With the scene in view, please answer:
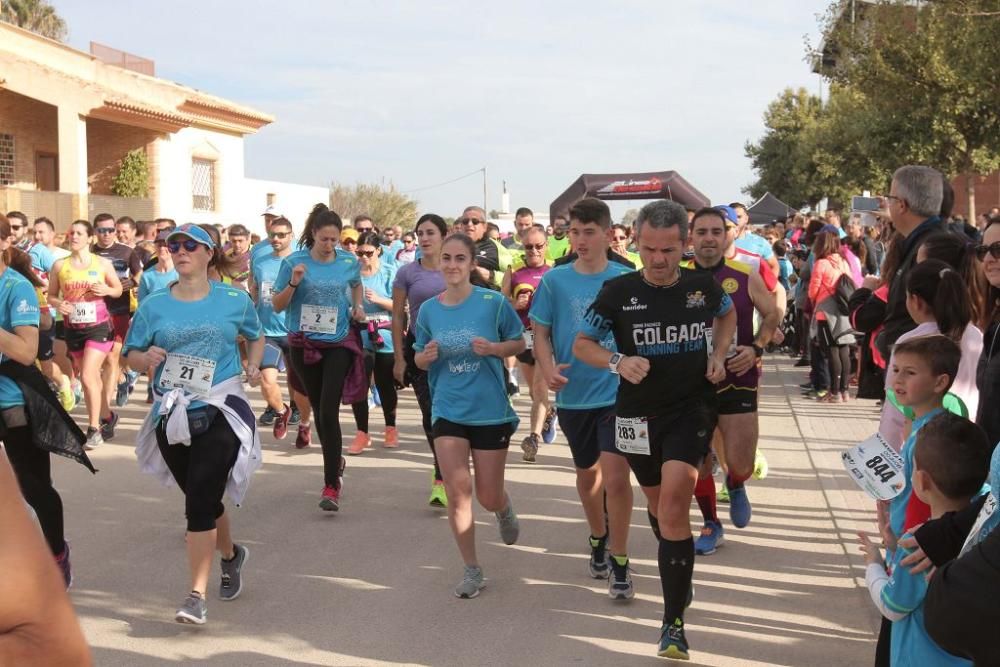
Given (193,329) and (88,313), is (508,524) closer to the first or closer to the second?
(193,329)

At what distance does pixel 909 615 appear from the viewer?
355 cm

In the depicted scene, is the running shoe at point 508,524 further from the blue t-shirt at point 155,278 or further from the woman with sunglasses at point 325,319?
the blue t-shirt at point 155,278

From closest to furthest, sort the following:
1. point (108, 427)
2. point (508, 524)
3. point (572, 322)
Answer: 1. point (572, 322)
2. point (508, 524)
3. point (108, 427)

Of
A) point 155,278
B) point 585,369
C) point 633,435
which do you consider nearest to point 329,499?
point 585,369

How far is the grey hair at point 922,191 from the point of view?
5.61 meters

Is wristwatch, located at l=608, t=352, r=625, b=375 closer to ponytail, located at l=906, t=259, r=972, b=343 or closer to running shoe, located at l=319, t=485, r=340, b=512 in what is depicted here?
ponytail, located at l=906, t=259, r=972, b=343

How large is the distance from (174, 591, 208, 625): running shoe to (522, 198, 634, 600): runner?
199cm

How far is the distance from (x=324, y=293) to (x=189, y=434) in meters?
2.93

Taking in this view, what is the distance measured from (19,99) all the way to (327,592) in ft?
78.7

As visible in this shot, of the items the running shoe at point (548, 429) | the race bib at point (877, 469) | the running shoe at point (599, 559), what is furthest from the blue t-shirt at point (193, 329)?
the running shoe at point (548, 429)

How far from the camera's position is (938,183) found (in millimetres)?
5648

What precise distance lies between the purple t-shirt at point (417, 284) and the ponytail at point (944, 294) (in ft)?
13.8

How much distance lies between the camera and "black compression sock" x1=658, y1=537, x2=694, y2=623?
4.91m

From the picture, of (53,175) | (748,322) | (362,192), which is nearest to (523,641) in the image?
(748,322)
